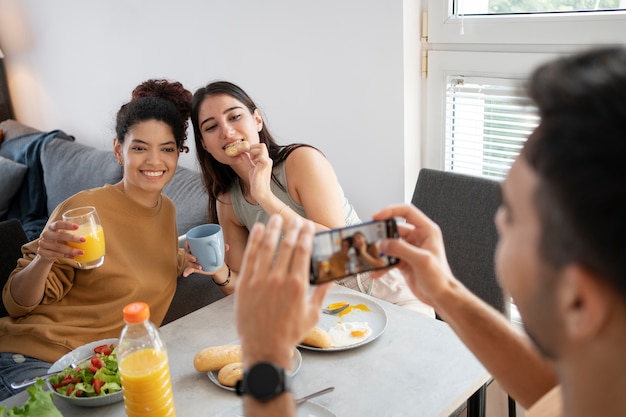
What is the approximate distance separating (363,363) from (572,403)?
65 cm

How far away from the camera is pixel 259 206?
209 cm

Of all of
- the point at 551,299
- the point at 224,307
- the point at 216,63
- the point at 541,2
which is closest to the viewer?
the point at 551,299

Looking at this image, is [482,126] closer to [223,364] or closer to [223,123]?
[223,123]

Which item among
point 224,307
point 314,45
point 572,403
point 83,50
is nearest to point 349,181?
point 314,45

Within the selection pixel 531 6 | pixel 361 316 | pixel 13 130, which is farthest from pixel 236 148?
pixel 13 130

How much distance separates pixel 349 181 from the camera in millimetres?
2689

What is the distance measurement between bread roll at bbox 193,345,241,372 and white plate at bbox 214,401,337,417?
130 mm

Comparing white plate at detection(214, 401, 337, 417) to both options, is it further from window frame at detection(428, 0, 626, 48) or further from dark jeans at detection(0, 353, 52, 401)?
window frame at detection(428, 0, 626, 48)

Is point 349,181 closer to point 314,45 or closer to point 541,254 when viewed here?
point 314,45

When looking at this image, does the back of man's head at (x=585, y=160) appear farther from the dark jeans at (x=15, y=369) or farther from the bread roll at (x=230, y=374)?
the dark jeans at (x=15, y=369)

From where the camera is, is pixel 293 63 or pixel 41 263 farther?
pixel 293 63

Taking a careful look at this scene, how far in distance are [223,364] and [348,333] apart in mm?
311

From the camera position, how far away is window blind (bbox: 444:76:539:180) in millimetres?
2232

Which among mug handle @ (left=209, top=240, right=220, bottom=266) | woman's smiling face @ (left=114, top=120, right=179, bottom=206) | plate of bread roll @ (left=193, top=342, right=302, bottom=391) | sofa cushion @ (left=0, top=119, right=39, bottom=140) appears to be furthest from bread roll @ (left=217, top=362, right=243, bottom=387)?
sofa cushion @ (left=0, top=119, right=39, bottom=140)
